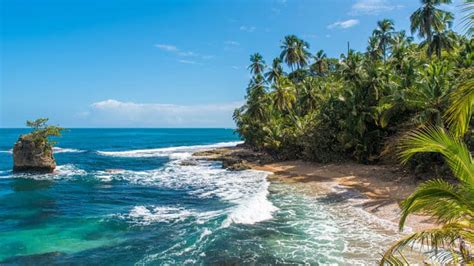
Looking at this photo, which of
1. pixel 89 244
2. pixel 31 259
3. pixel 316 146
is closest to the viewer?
pixel 31 259

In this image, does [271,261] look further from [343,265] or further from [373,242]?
[373,242]

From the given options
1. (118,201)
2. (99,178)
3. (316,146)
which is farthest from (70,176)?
(316,146)

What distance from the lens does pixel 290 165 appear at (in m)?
40.1

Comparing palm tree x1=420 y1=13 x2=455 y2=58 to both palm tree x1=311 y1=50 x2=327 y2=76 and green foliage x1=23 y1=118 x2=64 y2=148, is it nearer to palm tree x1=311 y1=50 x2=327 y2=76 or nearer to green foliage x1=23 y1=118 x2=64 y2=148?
palm tree x1=311 y1=50 x2=327 y2=76

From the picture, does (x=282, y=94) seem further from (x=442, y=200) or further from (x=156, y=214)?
(x=442, y=200)

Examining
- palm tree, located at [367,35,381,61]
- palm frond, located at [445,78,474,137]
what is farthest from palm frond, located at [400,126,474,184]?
palm tree, located at [367,35,381,61]

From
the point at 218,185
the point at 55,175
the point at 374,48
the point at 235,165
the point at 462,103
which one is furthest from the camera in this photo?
the point at 374,48

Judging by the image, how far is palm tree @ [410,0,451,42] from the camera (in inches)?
1582

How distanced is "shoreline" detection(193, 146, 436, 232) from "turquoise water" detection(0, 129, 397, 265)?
1.10 metres

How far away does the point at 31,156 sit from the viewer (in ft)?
130

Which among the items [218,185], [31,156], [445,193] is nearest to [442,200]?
[445,193]

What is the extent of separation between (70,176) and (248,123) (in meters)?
29.3

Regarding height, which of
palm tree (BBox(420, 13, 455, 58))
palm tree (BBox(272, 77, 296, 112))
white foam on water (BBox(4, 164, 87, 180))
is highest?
palm tree (BBox(420, 13, 455, 58))

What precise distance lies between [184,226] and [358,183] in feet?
49.5
